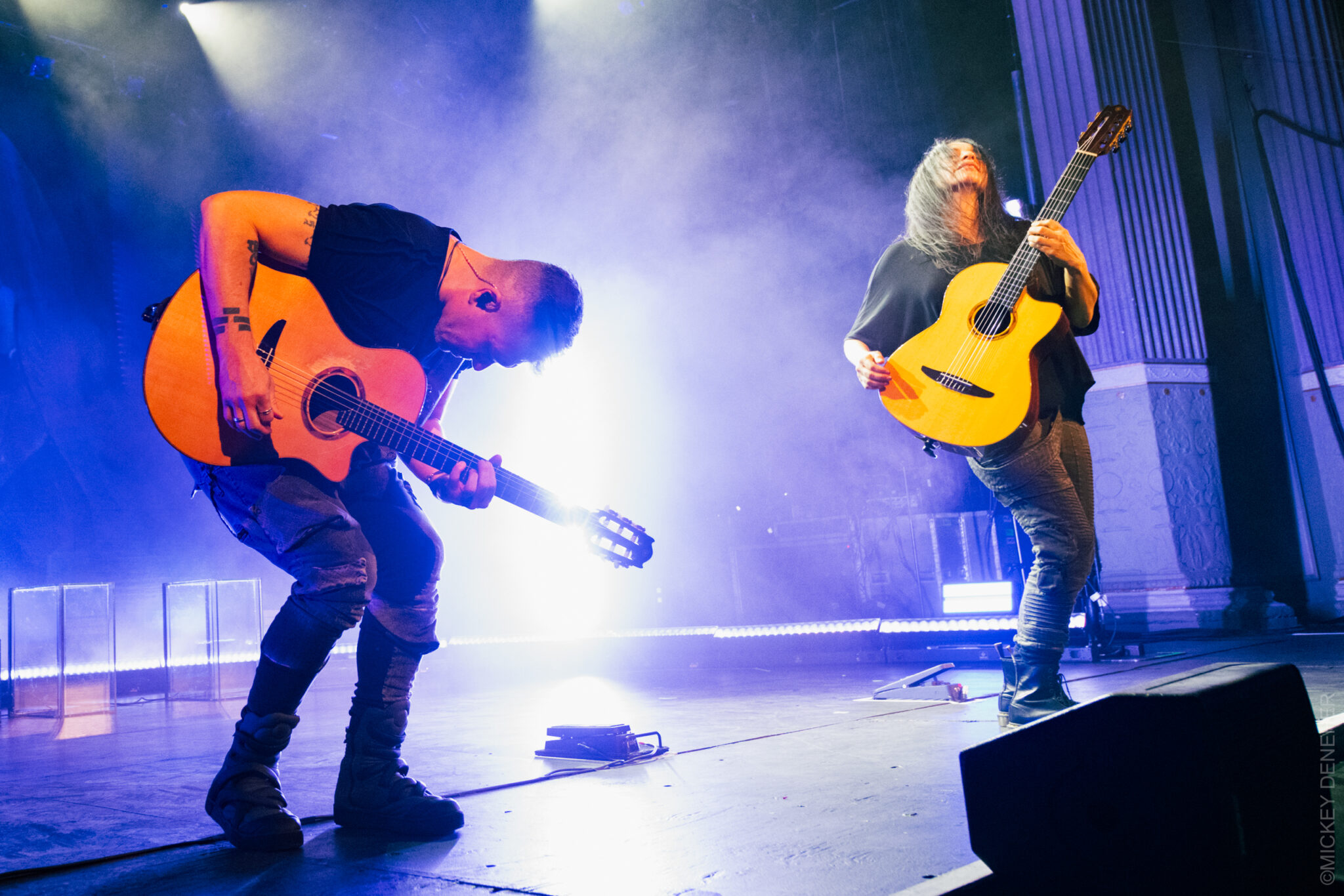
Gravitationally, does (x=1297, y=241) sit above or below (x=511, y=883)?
above

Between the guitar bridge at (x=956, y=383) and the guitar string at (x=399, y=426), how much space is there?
117cm

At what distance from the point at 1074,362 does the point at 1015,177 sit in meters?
4.95

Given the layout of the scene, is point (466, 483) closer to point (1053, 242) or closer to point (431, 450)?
point (431, 450)

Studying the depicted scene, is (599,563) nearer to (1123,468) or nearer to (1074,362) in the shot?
(1123,468)

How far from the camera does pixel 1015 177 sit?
7.06 meters

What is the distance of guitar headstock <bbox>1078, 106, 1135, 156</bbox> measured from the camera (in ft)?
9.36

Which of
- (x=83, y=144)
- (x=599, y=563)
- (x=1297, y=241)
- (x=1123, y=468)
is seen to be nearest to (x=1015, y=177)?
(x=1297, y=241)

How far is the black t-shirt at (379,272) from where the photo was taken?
213 cm

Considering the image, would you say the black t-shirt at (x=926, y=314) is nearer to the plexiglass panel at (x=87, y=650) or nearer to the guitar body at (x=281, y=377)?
the guitar body at (x=281, y=377)

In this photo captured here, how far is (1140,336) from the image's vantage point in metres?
5.93

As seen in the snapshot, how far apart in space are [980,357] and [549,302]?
1272 mm

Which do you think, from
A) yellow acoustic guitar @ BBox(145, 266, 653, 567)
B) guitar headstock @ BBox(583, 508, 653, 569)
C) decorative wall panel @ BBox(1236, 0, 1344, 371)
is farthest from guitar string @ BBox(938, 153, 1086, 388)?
decorative wall panel @ BBox(1236, 0, 1344, 371)

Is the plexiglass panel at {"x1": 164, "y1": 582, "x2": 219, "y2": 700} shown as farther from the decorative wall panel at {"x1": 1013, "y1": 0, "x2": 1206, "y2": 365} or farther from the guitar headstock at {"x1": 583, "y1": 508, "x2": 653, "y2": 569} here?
the decorative wall panel at {"x1": 1013, "y1": 0, "x2": 1206, "y2": 365}

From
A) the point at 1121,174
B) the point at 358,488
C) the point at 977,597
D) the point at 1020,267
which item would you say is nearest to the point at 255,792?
the point at 358,488
